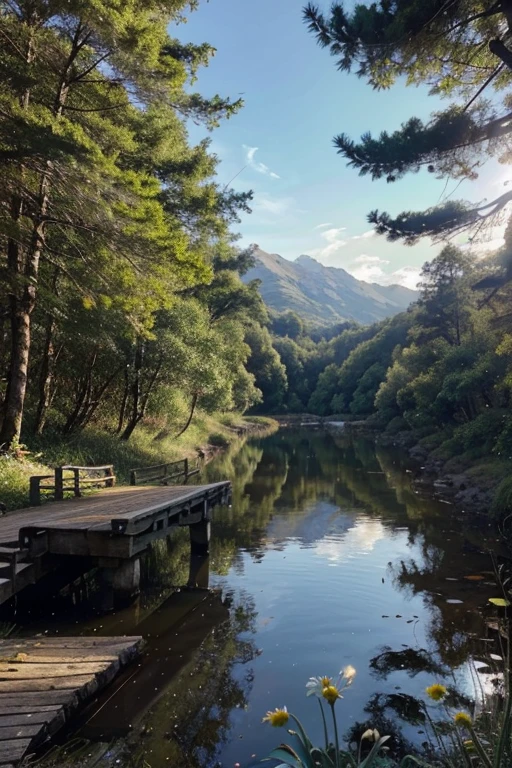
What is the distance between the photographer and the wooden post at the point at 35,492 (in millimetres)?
10506

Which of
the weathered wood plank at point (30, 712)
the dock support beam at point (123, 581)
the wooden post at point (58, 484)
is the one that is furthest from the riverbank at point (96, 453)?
the weathered wood plank at point (30, 712)

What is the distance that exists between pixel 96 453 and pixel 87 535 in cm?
1108

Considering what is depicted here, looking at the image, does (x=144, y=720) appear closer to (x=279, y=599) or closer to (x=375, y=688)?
(x=375, y=688)

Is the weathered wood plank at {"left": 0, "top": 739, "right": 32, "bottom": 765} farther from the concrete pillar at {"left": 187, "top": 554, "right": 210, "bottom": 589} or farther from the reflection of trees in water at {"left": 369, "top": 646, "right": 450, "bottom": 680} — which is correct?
the concrete pillar at {"left": 187, "top": 554, "right": 210, "bottom": 589}

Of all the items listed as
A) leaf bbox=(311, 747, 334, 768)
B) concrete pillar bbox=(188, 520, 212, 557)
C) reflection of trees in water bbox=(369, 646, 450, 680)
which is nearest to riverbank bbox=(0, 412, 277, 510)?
concrete pillar bbox=(188, 520, 212, 557)

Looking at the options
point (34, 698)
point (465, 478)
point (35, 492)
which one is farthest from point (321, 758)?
point (465, 478)

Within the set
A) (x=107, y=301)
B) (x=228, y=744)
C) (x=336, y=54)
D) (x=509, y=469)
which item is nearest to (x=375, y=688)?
(x=228, y=744)

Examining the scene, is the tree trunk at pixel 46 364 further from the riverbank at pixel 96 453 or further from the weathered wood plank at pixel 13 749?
the weathered wood plank at pixel 13 749

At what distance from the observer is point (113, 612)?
857cm

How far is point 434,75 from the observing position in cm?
1004

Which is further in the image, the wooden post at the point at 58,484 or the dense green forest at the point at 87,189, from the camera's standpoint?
the wooden post at the point at 58,484

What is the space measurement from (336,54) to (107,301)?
21.1 ft

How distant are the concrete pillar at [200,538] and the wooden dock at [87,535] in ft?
4.68

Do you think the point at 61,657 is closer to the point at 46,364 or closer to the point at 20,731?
the point at 20,731
